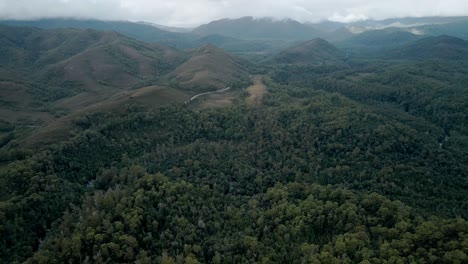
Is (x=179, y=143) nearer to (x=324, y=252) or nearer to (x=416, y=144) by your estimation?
(x=324, y=252)

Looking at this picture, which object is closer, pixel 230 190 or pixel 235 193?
pixel 235 193

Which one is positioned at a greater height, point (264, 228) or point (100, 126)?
point (100, 126)

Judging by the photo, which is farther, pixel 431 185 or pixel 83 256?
pixel 431 185

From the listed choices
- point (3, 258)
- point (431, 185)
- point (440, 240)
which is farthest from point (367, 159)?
point (3, 258)

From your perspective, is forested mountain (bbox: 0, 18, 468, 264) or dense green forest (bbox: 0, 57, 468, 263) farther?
forested mountain (bbox: 0, 18, 468, 264)

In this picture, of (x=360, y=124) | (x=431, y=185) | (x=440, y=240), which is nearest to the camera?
(x=440, y=240)

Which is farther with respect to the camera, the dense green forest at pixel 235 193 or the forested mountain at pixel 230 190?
the forested mountain at pixel 230 190

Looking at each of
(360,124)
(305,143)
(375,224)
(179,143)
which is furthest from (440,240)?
(179,143)

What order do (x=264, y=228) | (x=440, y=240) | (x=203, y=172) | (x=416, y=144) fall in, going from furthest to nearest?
1. (x=416, y=144)
2. (x=203, y=172)
3. (x=264, y=228)
4. (x=440, y=240)

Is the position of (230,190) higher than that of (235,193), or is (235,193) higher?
(230,190)

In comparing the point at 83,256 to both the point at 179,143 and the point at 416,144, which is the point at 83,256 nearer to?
the point at 179,143
